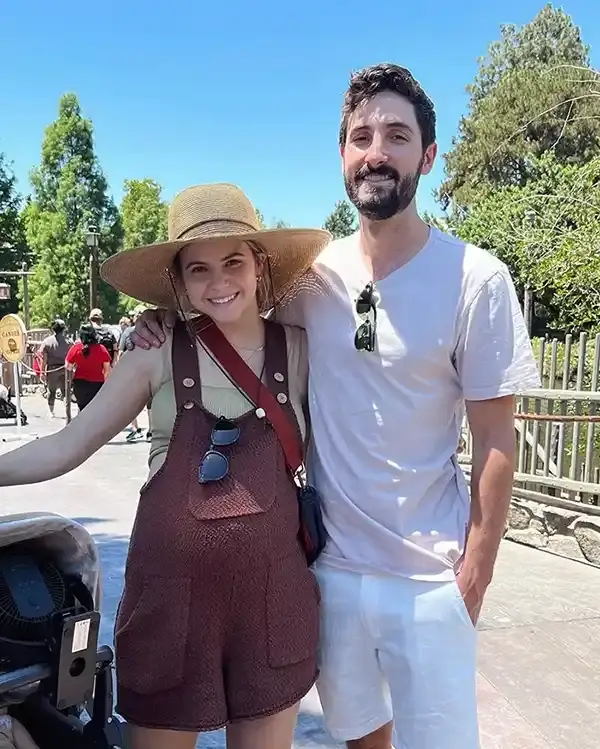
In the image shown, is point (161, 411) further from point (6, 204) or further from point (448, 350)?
point (6, 204)

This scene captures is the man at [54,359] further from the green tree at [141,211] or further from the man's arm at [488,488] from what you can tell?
the green tree at [141,211]

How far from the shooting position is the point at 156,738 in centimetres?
179

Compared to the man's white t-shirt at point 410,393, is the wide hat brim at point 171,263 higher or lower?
higher

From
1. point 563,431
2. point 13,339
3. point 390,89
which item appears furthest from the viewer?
point 13,339

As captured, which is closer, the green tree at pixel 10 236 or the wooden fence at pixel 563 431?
the wooden fence at pixel 563 431

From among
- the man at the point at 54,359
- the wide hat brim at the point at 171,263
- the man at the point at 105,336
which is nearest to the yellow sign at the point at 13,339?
the man at the point at 105,336

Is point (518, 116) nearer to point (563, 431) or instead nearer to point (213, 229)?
point (563, 431)

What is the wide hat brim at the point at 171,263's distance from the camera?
193 cm

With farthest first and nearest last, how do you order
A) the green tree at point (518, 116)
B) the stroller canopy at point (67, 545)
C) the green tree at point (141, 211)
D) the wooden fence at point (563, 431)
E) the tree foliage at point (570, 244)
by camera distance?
1. the green tree at point (141, 211)
2. the green tree at point (518, 116)
3. the tree foliage at point (570, 244)
4. the wooden fence at point (563, 431)
5. the stroller canopy at point (67, 545)

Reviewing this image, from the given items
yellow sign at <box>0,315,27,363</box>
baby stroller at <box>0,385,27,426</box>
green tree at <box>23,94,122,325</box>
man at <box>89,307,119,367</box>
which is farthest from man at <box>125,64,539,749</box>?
green tree at <box>23,94,122,325</box>

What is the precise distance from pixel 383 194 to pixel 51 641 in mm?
1235

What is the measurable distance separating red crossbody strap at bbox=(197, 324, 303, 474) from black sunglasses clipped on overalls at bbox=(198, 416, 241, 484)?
0.10 metres

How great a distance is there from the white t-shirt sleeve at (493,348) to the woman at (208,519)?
46cm

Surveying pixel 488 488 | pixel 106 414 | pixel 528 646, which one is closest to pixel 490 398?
pixel 488 488
